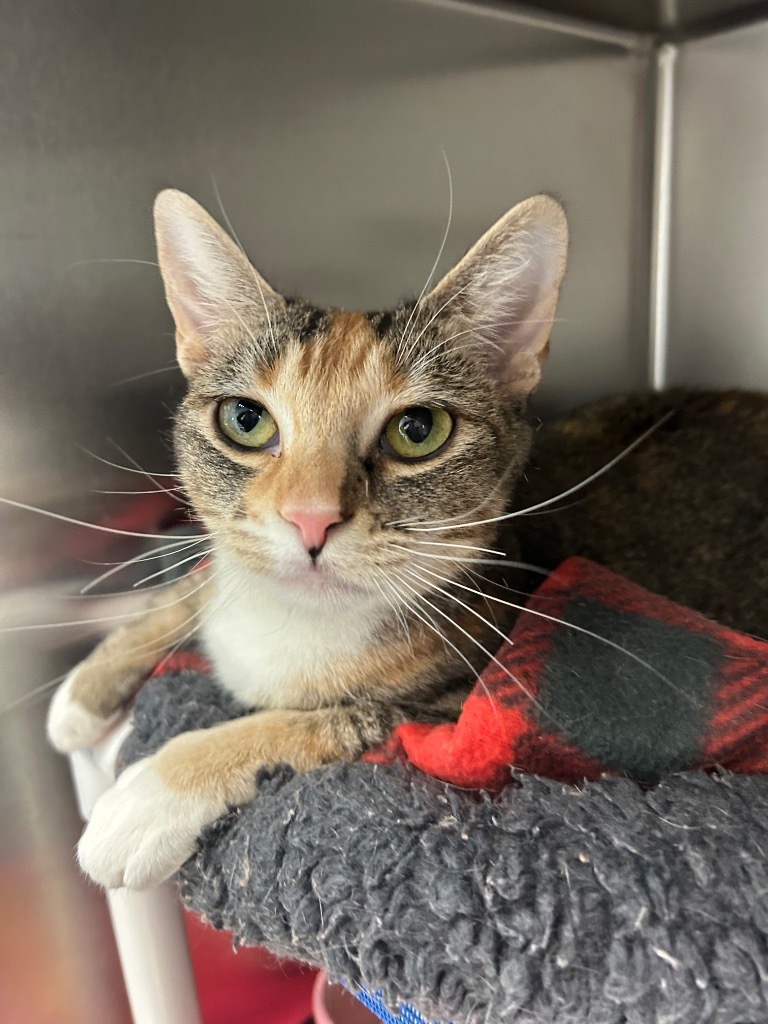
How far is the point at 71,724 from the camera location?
90 cm

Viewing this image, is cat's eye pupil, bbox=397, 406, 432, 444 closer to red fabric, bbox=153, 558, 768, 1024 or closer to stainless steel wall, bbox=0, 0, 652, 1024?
red fabric, bbox=153, 558, 768, 1024

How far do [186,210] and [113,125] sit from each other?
0.25 m

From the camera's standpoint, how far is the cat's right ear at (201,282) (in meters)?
0.79

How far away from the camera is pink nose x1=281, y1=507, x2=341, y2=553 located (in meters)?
0.65

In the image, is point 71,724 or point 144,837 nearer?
point 144,837

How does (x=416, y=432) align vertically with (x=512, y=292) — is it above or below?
below

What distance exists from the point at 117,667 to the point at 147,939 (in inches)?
12.4

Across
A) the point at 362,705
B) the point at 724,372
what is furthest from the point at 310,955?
the point at 724,372

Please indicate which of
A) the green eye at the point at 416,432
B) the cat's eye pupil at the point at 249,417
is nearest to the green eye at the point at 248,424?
the cat's eye pupil at the point at 249,417

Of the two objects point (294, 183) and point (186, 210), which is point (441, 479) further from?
point (294, 183)

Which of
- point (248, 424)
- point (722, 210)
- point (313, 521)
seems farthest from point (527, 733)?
point (722, 210)

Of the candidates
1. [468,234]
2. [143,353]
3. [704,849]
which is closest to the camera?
[704,849]

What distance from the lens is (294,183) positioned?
1065 millimetres

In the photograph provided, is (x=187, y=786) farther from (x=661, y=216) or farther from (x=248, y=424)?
(x=661, y=216)
